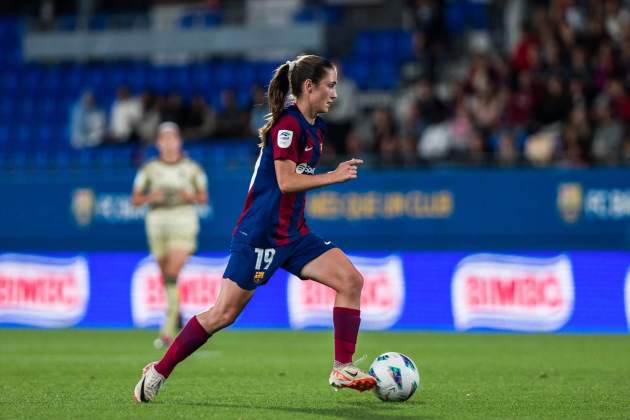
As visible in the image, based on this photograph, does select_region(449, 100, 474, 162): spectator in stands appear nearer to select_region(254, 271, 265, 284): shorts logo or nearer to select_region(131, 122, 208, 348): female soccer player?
select_region(131, 122, 208, 348): female soccer player

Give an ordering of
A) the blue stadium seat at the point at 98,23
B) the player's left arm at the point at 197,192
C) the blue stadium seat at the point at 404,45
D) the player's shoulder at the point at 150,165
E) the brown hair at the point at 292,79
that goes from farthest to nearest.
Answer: the blue stadium seat at the point at 98,23 → the blue stadium seat at the point at 404,45 → the player's shoulder at the point at 150,165 → the player's left arm at the point at 197,192 → the brown hair at the point at 292,79

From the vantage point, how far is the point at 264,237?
320 inches

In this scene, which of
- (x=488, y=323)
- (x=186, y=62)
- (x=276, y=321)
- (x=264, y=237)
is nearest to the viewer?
(x=264, y=237)

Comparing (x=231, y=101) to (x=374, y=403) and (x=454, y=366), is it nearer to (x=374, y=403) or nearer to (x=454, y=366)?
(x=454, y=366)

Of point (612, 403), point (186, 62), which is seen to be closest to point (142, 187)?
point (612, 403)

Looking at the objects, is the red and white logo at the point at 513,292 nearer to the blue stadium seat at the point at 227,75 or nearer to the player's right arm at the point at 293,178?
the player's right arm at the point at 293,178

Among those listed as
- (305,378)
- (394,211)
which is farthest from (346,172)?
(394,211)

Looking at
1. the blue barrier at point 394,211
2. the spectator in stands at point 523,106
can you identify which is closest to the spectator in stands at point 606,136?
the blue barrier at point 394,211

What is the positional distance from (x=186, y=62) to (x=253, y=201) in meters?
19.0

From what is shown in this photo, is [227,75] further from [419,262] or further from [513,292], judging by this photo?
[513,292]

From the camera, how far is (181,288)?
17531mm

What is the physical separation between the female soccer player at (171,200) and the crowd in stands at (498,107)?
474cm

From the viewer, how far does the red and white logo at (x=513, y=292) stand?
15.9m

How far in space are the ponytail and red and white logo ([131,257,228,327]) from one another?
9.19 meters
